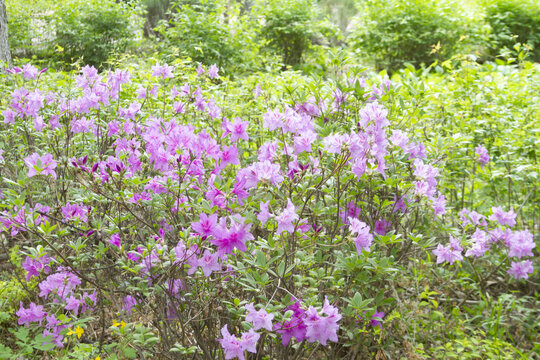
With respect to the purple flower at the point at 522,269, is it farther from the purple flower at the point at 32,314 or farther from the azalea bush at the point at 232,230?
the purple flower at the point at 32,314

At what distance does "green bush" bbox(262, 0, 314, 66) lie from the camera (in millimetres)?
10141

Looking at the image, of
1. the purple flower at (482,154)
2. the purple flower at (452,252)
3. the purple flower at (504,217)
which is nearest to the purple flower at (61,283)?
the purple flower at (452,252)

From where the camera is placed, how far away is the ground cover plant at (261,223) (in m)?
1.69

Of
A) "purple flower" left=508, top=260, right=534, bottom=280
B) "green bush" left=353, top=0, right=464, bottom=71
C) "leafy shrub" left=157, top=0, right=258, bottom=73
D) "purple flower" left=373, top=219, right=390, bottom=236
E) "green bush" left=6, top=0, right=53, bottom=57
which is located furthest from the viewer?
"green bush" left=6, top=0, right=53, bottom=57

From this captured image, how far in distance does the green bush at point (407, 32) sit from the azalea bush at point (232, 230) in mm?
7480

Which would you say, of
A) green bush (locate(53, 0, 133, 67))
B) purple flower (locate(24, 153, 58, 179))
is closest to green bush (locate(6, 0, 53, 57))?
green bush (locate(53, 0, 133, 67))

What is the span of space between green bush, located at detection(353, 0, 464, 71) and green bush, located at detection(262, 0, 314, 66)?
102 cm

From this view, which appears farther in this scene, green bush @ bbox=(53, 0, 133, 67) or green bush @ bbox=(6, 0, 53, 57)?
green bush @ bbox=(6, 0, 53, 57)

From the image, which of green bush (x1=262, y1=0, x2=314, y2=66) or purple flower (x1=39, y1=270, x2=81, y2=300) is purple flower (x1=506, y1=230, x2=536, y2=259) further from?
green bush (x1=262, y1=0, x2=314, y2=66)

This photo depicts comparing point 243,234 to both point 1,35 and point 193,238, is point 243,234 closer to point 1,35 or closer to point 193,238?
point 193,238

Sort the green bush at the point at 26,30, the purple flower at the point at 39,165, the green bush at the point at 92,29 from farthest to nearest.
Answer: the green bush at the point at 26,30, the green bush at the point at 92,29, the purple flower at the point at 39,165

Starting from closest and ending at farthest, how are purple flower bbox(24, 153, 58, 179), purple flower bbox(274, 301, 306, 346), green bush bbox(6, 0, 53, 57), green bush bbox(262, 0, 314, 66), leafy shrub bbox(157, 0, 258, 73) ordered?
1. purple flower bbox(274, 301, 306, 346)
2. purple flower bbox(24, 153, 58, 179)
3. leafy shrub bbox(157, 0, 258, 73)
4. green bush bbox(6, 0, 53, 57)
5. green bush bbox(262, 0, 314, 66)

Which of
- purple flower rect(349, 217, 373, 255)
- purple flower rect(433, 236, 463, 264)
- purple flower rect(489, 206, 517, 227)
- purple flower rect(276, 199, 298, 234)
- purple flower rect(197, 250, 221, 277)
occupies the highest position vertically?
purple flower rect(276, 199, 298, 234)

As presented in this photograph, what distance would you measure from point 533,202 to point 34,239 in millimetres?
3124
